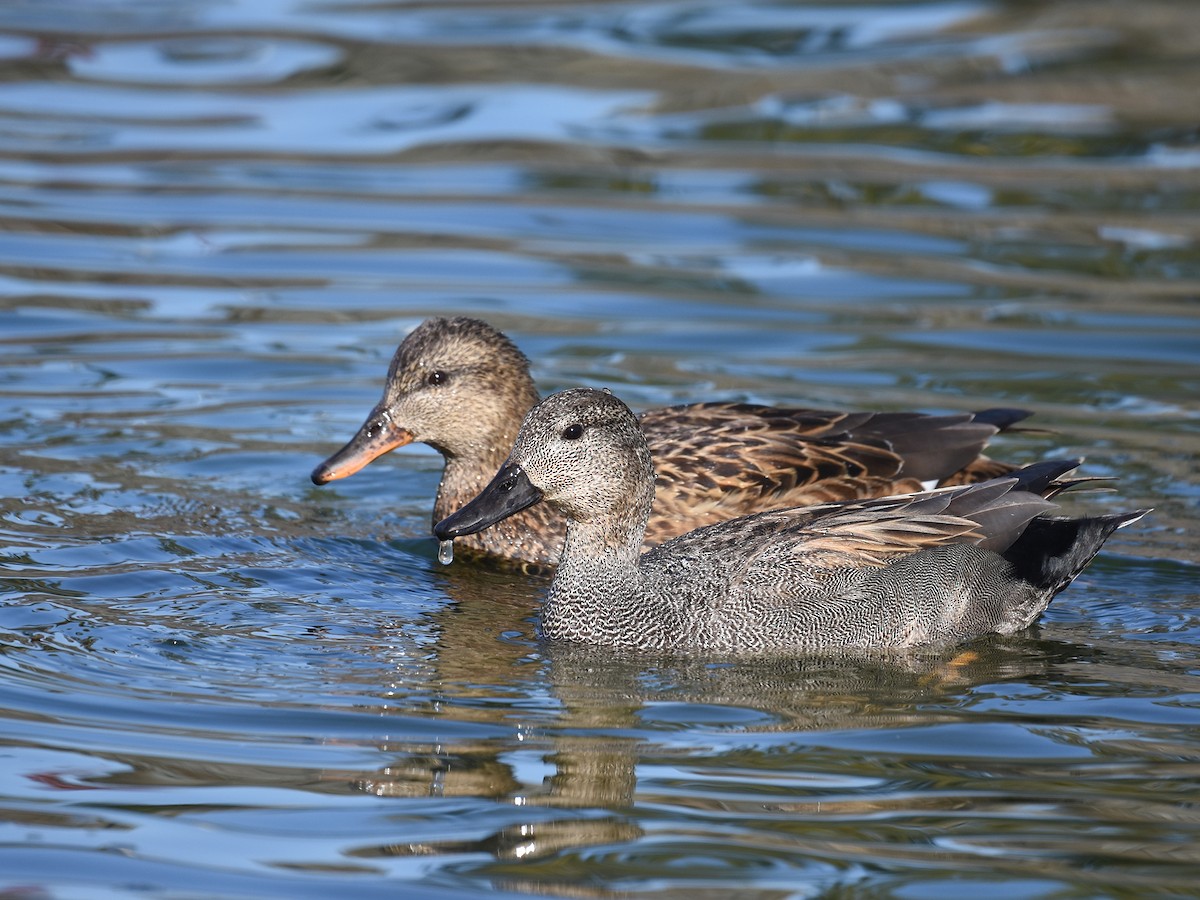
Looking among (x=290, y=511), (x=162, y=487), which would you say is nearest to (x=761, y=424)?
(x=290, y=511)

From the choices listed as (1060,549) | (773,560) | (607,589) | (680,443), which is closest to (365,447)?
(680,443)

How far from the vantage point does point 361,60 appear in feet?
58.7

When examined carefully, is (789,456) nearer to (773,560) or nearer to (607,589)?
(773,560)

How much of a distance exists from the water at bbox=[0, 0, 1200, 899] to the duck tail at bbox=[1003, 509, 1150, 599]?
26 centimetres

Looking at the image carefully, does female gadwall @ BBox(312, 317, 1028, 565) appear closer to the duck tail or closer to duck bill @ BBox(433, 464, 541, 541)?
the duck tail

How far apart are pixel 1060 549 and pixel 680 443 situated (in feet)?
5.90

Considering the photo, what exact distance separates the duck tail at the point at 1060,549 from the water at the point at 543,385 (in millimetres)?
261

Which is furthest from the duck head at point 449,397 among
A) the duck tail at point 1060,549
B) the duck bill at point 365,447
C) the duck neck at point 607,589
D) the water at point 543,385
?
the duck tail at point 1060,549

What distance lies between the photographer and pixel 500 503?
763 cm

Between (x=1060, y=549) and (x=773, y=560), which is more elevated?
(x=1060, y=549)

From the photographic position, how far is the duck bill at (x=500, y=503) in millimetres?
7621

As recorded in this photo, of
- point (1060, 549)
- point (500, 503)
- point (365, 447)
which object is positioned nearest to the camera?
point (500, 503)

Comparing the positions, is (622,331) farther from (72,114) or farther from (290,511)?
(72,114)

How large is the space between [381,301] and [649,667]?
20.7 feet
